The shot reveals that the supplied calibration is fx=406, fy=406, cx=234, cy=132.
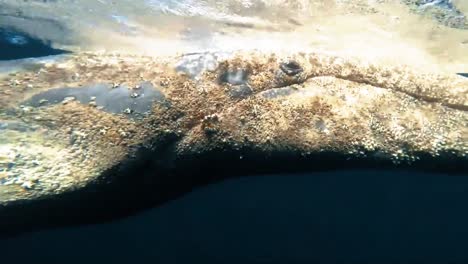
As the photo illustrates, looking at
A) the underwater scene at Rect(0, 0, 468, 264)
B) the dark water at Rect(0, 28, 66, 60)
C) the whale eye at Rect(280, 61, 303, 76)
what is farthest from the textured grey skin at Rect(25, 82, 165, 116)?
the dark water at Rect(0, 28, 66, 60)

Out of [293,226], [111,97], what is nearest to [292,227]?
[293,226]

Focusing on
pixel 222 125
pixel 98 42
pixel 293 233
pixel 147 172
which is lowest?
pixel 293 233

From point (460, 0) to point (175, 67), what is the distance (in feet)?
21.7

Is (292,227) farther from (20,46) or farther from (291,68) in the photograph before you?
(20,46)

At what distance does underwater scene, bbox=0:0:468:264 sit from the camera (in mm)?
4047

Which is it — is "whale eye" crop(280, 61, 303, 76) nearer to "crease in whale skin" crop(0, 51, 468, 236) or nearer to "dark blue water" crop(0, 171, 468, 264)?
"crease in whale skin" crop(0, 51, 468, 236)

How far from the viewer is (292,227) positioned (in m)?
5.21

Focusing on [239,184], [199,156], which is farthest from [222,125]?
[239,184]

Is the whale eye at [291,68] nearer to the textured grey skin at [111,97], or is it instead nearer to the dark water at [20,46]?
the textured grey skin at [111,97]

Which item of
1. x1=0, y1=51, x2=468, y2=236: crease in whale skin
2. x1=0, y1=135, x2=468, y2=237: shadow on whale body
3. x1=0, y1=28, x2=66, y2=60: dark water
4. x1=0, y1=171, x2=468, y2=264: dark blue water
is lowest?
x1=0, y1=171, x2=468, y2=264: dark blue water

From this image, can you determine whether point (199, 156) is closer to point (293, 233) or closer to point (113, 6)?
point (293, 233)

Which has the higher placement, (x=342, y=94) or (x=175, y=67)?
(x=175, y=67)

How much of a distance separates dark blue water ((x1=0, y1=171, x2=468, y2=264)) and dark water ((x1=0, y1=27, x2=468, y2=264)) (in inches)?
0.5

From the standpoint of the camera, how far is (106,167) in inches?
155
